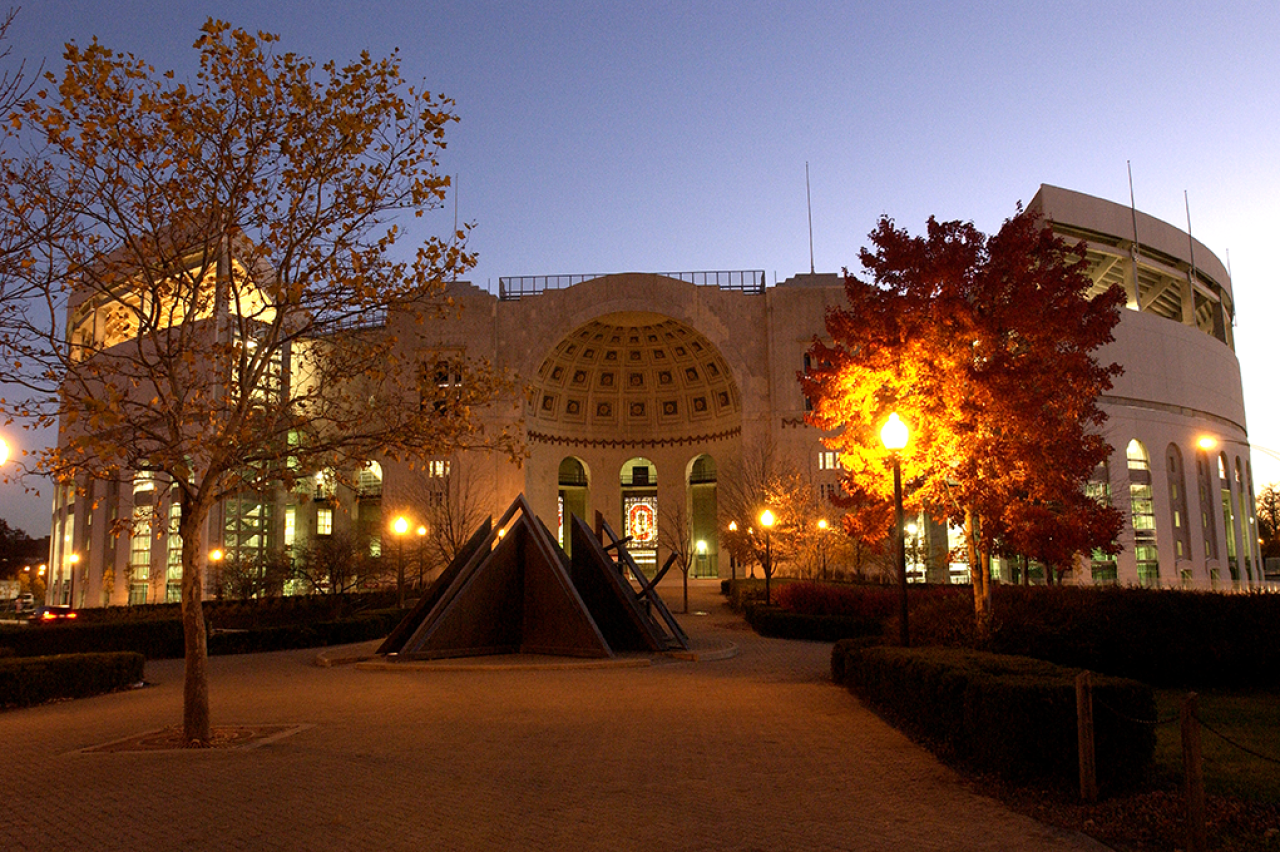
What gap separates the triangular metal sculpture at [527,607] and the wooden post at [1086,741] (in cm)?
1103

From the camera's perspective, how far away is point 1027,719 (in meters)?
7.56

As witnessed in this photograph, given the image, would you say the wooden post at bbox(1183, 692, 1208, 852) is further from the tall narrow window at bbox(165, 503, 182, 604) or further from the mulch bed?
the tall narrow window at bbox(165, 503, 182, 604)

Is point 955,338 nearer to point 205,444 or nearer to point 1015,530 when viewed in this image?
point 1015,530

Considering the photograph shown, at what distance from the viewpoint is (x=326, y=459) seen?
11.1m

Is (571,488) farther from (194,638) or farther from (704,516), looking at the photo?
(194,638)

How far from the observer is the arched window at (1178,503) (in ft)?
165

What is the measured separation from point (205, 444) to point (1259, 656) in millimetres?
14764

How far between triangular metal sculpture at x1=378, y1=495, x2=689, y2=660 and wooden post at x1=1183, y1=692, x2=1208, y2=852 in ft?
40.4

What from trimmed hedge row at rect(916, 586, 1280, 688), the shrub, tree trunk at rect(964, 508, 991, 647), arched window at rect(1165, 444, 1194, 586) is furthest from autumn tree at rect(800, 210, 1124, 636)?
arched window at rect(1165, 444, 1194, 586)

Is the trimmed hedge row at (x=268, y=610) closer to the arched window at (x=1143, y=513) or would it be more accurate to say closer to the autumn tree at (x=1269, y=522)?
the arched window at (x=1143, y=513)

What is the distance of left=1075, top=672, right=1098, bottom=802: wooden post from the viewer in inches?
278

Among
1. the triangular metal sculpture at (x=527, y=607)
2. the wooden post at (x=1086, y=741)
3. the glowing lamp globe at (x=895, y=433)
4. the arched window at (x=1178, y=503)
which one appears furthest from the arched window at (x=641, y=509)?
the wooden post at (x=1086, y=741)

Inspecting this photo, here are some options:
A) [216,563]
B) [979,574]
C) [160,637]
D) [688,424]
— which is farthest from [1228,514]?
[160,637]

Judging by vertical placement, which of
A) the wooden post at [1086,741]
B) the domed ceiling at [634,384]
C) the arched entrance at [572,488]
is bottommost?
the wooden post at [1086,741]
